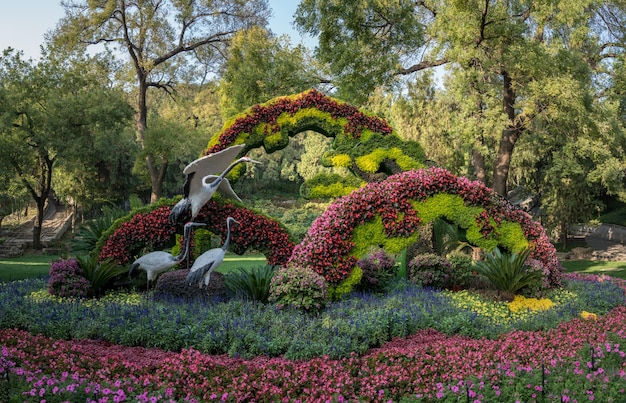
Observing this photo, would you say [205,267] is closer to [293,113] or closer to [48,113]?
[293,113]

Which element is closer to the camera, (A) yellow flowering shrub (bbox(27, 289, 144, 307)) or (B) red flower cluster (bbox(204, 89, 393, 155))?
(A) yellow flowering shrub (bbox(27, 289, 144, 307))

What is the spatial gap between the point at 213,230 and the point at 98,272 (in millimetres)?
2206

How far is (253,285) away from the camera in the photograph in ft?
30.7

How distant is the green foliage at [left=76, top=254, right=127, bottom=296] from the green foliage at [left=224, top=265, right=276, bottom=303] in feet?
7.09

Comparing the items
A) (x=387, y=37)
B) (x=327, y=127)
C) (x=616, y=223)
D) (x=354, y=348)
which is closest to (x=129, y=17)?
(x=387, y=37)

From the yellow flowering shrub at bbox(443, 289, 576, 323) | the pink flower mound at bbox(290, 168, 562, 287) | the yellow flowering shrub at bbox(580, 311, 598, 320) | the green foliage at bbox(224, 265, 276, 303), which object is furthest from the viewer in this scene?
the green foliage at bbox(224, 265, 276, 303)

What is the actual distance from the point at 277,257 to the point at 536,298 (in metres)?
4.65

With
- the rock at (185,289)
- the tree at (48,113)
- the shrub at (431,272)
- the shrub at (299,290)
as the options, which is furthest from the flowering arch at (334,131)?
the tree at (48,113)

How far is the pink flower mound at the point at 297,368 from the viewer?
5.29 meters

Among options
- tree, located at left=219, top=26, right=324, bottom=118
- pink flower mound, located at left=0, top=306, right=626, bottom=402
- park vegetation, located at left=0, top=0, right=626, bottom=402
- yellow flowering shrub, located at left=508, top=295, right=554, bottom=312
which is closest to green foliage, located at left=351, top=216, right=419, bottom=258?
park vegetation, located at left=0, top=0, right=626, bottom=402

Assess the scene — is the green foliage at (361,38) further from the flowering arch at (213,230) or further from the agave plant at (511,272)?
the agave plant at (511,272)

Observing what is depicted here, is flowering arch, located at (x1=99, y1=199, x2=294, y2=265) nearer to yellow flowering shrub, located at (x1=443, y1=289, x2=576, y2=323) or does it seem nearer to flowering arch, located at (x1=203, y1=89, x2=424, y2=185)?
flowering arch, located at (x1=203, y1=89, x2=424, y2=185)

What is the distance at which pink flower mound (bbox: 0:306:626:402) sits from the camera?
17.3ft

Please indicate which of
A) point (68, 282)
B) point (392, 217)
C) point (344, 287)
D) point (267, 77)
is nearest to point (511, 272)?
point (392, 217)
